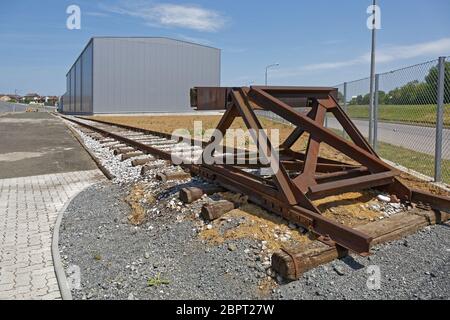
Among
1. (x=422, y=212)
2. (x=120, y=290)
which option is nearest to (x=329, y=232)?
(x=422, y=212)

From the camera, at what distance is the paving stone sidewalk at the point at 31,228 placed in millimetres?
3514

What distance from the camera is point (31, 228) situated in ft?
16.8

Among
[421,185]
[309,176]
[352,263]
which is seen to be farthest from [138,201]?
[421,185]

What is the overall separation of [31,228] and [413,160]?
9.44 metres

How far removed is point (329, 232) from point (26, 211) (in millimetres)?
4847

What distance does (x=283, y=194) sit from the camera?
4.02 meters

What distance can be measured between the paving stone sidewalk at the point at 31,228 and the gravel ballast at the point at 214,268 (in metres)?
0.24

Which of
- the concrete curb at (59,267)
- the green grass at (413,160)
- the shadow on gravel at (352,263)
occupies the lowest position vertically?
the concrete curb at (59,267)

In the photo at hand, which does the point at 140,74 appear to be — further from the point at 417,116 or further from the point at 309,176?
the point at 309,176

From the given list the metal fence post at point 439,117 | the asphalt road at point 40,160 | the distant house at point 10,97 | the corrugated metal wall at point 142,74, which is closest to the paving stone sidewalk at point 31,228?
the asphalt road at point 40,160

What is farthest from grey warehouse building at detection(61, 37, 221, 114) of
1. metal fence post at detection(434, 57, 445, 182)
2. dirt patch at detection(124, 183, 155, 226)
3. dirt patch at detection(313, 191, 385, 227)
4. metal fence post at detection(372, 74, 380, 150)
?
dirt patch at detection(313, 191, 385, 227)

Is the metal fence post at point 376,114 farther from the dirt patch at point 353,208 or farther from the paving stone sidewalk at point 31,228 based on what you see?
the paving stone sidewalk at point 31,228

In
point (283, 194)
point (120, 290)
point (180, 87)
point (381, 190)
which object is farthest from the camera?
point (180, 87)

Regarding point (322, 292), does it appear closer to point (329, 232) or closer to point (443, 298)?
point (329, 232)
